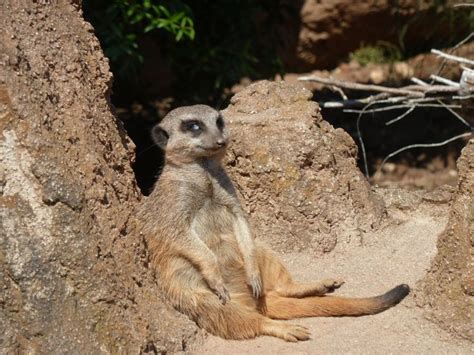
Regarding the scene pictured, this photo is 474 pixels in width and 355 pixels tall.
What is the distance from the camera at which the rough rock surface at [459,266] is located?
3.09m

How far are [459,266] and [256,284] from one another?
0.79m

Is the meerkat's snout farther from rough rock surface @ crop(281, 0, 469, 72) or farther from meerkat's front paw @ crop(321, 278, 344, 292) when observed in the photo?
rough rock surface @ crop(281, 0, 469, 72)

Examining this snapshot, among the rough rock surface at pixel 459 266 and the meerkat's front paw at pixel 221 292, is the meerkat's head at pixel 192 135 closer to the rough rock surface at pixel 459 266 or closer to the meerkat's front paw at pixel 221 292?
the meerkat's front paw at pixel 221 292

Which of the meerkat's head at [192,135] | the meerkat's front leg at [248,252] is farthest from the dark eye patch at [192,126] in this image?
the meerkat's front leg at [248,252]

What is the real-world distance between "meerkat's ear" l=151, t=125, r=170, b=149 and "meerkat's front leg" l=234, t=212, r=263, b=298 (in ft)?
1.38

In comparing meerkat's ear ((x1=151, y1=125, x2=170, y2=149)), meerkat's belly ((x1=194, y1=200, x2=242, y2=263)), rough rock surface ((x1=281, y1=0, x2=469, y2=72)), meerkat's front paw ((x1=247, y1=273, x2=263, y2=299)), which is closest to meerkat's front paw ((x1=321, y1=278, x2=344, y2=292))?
meerkat's front paw ((x1=247, y1=273, x2=263, y2=299))

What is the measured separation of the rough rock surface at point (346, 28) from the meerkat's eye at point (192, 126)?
3.83 metres

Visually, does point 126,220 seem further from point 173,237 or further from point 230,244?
point 230,244

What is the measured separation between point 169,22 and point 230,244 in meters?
1.71

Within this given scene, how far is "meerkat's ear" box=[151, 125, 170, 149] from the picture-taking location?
364 cm

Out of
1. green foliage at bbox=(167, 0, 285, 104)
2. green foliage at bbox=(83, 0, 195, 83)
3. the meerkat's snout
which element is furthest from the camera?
green foliage at bbox=(167, 0, 285, 104)

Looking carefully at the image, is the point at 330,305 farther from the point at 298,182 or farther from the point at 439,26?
the point at 439,26

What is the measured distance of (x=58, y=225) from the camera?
9.14 feet

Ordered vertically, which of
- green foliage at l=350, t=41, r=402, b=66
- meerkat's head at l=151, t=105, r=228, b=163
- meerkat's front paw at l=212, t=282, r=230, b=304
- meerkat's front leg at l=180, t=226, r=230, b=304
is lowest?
green foliage at l=350, t=41, r=402, b=66
